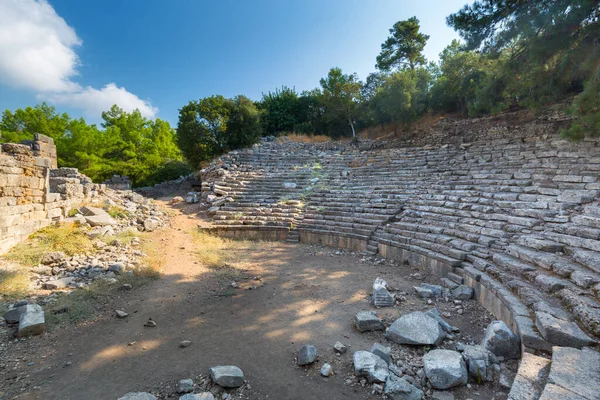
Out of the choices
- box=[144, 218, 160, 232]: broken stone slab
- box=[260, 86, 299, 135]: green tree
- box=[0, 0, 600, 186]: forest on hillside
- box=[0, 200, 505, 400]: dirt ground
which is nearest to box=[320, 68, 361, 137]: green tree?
box=[0, 0, 600, 186]: forest on hillside

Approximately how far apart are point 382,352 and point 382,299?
1613 mm

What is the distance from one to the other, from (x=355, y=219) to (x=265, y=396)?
7.22 metres

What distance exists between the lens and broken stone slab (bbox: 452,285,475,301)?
5.07 meters

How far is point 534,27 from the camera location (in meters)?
7.06

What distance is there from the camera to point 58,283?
16.7 feet

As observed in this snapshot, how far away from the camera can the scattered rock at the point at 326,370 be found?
3195mm

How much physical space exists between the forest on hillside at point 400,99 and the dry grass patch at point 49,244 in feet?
36.7

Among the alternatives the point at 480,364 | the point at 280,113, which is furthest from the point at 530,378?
the point at 280,113

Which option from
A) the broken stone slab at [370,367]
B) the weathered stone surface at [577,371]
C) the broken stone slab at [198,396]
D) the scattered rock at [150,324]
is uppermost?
the weathered stone surface at [577,371]

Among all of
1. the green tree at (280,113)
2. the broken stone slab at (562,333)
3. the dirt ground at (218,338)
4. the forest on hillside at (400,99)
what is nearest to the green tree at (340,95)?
the forest on hillside at (400,99)

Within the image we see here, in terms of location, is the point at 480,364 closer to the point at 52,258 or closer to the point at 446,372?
the point at 446,372

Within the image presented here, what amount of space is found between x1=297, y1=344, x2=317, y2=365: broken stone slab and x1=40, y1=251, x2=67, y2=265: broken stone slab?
5.55 meters

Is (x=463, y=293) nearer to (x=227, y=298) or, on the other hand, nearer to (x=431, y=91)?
(x=227, y=298)

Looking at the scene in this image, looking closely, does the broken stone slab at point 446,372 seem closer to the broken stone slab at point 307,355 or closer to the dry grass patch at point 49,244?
the broken stone slab at point 307,355
